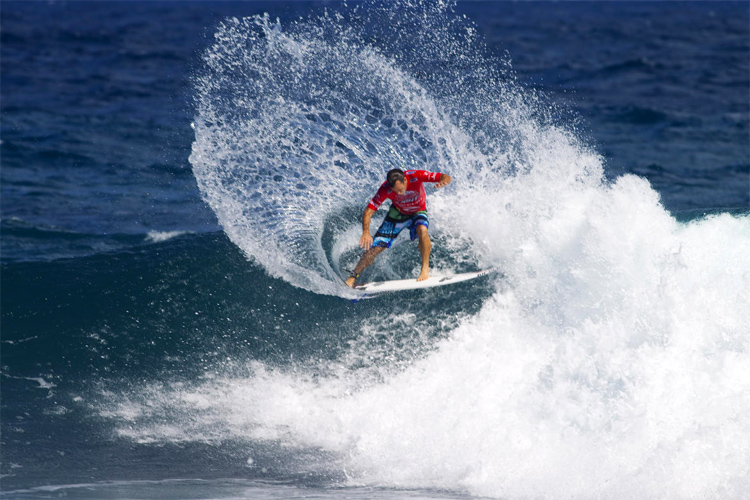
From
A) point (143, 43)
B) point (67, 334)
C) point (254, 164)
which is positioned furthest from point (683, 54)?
point (67, 334)

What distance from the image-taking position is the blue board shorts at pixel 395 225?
31.4 feet

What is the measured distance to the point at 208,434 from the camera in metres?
8.17

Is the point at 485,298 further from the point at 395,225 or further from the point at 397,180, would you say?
the point at 397,180

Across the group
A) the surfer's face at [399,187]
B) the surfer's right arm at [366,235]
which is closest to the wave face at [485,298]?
the surfer's right arm at [366,235]

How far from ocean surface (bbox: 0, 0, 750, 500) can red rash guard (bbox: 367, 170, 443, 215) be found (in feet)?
3.89

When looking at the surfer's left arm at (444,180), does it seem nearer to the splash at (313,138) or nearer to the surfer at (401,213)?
the surfer at (401,213)

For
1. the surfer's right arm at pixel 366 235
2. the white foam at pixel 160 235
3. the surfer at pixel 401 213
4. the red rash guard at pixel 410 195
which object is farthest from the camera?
the white foam at pixel 160 235

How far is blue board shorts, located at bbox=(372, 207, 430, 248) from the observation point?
377 inches

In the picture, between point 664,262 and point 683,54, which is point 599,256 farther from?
point 683,54

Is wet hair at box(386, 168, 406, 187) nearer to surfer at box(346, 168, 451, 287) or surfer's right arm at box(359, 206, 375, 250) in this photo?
surfer at box(346, 168, 451, 287)

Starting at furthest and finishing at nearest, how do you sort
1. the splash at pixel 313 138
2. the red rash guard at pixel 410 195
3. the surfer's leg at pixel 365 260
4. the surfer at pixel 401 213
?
the splash at pixel 313 138
the surfer's leg at pixel 365 260
the red rash guard at pixel 410 195
the surfer at pixel 401 213

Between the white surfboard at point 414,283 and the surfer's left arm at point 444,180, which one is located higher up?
the surfer's left arm at point 444,180

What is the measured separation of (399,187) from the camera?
29.6 ft

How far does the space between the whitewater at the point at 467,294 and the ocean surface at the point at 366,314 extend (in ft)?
0.10
